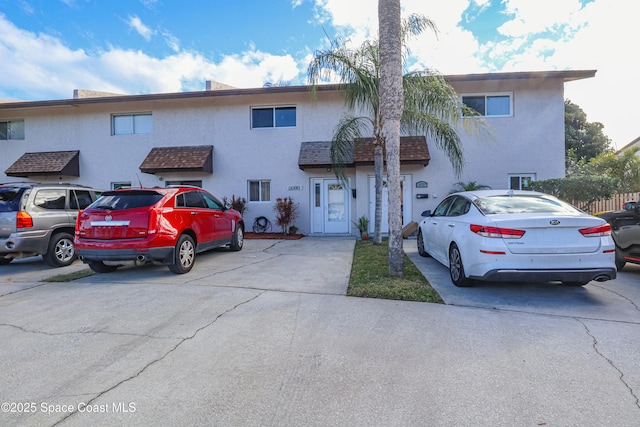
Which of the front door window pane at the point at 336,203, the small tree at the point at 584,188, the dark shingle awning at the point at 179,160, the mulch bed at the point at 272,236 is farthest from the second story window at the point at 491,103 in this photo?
the dark shingle awning at the point at 179,160

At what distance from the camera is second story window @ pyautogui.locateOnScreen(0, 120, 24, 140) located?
15.4 metres

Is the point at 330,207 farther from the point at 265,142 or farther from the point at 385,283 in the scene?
the point at 385,283

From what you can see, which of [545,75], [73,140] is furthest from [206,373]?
[73,140]

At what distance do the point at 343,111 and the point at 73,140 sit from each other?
12.0 meters

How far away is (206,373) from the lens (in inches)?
110

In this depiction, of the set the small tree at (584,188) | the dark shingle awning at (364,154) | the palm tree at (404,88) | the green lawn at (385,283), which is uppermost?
the palm tree at (404,88)

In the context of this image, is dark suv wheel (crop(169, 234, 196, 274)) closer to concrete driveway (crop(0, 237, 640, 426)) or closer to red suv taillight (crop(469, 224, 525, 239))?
concrete driveway (crop(0, 237, 640, 426))

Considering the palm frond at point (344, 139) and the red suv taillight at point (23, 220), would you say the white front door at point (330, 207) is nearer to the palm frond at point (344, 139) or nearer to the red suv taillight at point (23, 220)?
the palm frond at point (344, 139)

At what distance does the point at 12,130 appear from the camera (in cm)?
1553

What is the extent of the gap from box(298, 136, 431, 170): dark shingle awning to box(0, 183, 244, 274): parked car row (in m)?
4.97

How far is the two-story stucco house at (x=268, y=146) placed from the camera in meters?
12.1

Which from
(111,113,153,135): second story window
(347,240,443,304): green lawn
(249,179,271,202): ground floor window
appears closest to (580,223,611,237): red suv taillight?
(347,240,443,304): green lawn

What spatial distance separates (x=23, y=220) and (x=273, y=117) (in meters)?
9.03

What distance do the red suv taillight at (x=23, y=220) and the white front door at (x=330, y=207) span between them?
337 inches
